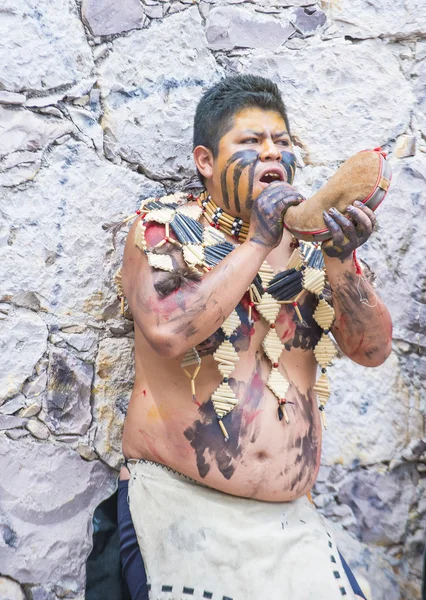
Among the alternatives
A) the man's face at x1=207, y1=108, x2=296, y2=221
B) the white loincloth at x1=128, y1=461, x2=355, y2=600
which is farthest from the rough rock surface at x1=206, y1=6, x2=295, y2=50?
the white loincloth at x1=128, y1=461, x2=355, y2=600

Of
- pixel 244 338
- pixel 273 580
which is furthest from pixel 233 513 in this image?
pixel 244 338

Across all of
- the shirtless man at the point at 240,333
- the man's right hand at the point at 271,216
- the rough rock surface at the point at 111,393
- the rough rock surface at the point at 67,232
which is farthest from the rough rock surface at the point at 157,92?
the man's right hand at the point at 271,216

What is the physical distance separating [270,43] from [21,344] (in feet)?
4.30

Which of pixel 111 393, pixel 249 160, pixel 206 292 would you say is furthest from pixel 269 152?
pixel 111 393

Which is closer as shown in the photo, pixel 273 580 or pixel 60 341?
pixel 273 580

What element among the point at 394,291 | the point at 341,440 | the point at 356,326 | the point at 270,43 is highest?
the point at 270,43

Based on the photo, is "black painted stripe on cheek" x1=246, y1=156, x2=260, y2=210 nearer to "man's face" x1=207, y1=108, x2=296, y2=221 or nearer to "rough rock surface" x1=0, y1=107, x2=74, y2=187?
"man's face" x1=207, y1=108, x2=296, y2=221

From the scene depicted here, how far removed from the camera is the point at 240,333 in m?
1.91

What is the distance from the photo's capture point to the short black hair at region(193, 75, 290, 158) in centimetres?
202

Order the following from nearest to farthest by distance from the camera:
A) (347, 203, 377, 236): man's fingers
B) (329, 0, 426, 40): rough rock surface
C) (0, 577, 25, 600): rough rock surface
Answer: (347, 203, 377, 236): man's fingers → (0, 577, 25, 600): rough rock surface → (329, 0, 426, 40): rough rock surface

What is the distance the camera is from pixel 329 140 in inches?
98.8

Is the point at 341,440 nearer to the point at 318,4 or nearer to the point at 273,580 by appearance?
the point at 273,580

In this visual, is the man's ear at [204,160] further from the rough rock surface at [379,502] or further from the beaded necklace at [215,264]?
the rough rock surface at [379,502]

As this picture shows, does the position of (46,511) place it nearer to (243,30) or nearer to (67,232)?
(67,232)
